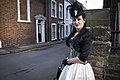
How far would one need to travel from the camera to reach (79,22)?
276 centimetres

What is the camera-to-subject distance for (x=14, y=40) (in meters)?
17.6

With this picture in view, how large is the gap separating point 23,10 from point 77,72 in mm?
17563

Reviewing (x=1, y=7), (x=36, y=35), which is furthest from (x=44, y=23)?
(x=1, y=7)

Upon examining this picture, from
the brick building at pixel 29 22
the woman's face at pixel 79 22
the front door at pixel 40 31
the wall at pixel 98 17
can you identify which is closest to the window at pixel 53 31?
the brick building at pixel 29 22

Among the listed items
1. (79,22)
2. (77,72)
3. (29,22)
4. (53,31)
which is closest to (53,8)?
(53,31)

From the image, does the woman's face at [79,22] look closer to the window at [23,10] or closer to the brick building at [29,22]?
the brick building at [29,22]

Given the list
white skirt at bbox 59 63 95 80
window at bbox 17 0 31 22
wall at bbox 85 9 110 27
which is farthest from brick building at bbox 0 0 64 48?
white skirt at bbox 59 63 95 80

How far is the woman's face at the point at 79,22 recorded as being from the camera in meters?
2.75

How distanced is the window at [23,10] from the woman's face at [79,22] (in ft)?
52.8

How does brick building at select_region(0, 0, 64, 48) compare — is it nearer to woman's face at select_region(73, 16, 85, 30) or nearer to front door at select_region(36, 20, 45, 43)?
front door at select_region(36, 20, 45, 43)

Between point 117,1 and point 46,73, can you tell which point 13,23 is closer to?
point 46,73

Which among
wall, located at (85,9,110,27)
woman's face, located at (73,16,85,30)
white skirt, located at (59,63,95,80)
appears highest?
wall, located at (85,9,110,27)

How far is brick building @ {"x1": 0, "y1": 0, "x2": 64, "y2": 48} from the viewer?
16578mm

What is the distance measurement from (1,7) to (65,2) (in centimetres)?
1865
